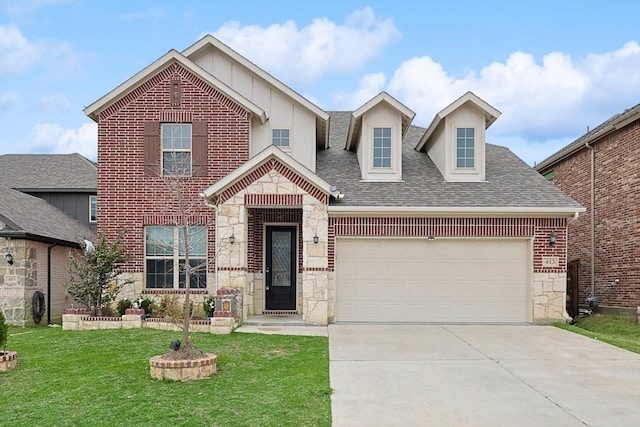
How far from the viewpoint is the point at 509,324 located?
14078mm

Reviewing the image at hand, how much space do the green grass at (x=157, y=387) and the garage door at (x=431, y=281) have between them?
3.46m

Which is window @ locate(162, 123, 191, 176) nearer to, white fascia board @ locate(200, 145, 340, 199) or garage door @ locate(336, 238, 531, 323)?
white fascia board @ locate(200, 145, 340, 199)

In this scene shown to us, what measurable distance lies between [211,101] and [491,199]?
7.90 metres

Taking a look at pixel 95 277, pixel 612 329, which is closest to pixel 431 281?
pixel 612 329

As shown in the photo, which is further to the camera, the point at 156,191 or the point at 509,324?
the point at 156,191

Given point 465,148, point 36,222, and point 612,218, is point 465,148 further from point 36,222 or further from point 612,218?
point 36,222

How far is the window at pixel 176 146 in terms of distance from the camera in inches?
601

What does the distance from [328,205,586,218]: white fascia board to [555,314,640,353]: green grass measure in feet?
9.15

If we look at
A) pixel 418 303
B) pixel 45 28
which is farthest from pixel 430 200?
pixel 45 28

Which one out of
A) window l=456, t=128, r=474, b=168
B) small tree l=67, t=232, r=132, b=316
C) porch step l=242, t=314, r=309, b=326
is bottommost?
porch step l=242, t=314, r=309, b=326

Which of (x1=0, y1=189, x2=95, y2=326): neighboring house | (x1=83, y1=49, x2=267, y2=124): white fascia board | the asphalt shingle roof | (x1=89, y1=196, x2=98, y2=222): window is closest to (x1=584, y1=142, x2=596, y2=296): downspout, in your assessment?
the asphalt shingle roof

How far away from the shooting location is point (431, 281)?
14.3 m

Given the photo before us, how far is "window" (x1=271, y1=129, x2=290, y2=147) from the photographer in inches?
633

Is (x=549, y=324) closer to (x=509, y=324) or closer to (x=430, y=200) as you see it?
(x=509, y=324)
